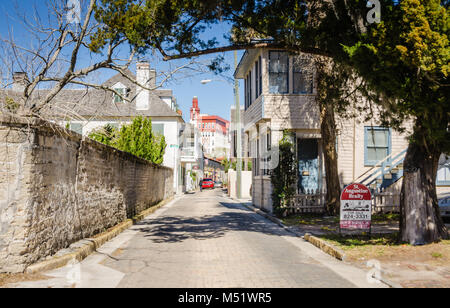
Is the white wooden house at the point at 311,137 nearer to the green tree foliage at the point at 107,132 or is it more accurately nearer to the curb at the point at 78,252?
the green tree foliage at the point at 107,132

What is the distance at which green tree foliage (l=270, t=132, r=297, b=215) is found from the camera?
1650 cm

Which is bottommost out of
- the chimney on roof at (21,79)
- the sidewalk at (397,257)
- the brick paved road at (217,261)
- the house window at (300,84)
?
the brick paved road at (217,261)

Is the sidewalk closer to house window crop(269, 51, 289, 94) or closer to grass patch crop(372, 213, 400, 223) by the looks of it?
grass patch crop(372, 213, 400, 223)

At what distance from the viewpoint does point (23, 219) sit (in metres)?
6.64

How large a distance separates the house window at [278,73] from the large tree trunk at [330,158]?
3.17m

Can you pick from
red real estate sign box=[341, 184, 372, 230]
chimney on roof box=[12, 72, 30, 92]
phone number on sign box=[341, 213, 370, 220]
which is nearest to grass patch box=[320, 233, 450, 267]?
red real estate sign box=[341, 184, 372, 230]

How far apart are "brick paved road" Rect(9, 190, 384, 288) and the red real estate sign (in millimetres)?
1075

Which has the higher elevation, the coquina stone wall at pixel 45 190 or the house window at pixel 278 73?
the house window at pixel 278 73

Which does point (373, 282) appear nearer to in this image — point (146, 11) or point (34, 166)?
point (34, 166)

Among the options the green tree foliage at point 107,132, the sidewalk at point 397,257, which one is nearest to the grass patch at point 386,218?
the sidewalk at point 397,257

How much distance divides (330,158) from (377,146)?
4.32 meters

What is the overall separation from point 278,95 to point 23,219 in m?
13.6

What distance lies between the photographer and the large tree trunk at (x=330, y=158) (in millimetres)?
16094

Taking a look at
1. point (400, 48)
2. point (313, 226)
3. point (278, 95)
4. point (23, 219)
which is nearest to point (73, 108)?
point (23, 219)
